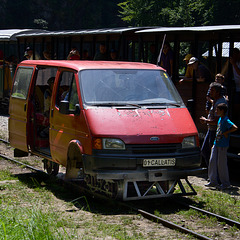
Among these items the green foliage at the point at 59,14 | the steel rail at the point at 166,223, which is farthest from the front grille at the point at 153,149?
the green foliage at the point at 59,14

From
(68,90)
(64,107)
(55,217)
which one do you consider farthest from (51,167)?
(55,217)

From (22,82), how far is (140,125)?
3.23m

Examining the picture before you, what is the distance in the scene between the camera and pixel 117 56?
582 inches

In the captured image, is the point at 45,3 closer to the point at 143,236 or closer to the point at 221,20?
the point at 221,20

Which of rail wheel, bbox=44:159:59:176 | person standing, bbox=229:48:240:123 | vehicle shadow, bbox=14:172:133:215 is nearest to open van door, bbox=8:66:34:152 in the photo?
rail wheel, bbox=44:159:59:176

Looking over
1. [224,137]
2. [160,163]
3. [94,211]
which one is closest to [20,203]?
[94,211]

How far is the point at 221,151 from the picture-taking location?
962cm

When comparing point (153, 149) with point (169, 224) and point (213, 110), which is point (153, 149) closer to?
point (169, 224)

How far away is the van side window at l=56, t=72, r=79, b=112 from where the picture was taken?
8656 millimetres

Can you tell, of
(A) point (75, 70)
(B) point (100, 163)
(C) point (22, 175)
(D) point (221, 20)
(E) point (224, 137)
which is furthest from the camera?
(D) point (221, 20)

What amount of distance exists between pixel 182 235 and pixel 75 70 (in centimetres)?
327

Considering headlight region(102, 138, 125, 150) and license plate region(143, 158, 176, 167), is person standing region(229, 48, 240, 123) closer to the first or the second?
license plate region(143, 158, 176, 167)

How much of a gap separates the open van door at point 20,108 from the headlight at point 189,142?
123 inches

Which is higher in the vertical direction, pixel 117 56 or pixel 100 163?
pixel 117 56
